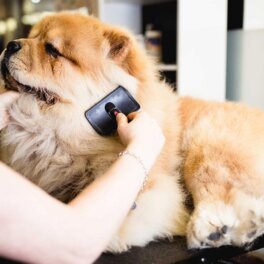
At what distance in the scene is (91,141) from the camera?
105 cm

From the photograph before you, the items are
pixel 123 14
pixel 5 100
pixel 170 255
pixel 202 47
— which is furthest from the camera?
pixel 123 14

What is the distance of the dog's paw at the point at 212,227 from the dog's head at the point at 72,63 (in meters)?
0.37

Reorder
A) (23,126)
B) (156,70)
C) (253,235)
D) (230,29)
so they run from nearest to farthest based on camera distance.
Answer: (253,235), (23,126), (156,70), (230,29)

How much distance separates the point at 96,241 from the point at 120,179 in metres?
0.12

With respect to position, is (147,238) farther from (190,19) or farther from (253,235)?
(190,19)

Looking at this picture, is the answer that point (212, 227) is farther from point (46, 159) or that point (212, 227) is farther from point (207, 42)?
point (207, 42)

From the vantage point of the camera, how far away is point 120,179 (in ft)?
2.43

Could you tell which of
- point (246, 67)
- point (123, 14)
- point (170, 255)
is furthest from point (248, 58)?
point (170, 255)

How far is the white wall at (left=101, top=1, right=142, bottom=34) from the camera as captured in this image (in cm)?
284

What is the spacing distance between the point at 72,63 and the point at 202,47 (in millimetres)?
1565

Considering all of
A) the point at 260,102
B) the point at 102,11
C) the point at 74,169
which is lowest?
the point at 260,102

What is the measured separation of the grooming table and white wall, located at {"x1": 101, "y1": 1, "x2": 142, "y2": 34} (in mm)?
2162

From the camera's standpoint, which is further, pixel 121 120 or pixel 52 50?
pixel 52 50

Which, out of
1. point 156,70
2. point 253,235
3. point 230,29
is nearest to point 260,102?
point 230,29
